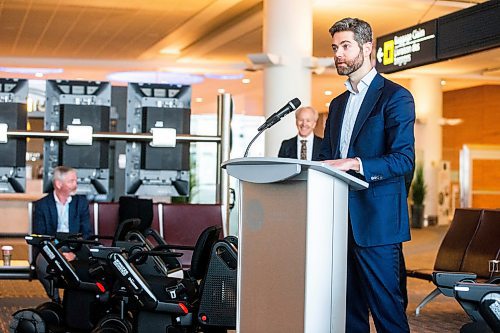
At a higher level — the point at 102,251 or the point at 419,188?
the point at 102,251

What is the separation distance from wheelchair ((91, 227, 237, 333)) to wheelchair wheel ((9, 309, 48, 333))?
0.50 m

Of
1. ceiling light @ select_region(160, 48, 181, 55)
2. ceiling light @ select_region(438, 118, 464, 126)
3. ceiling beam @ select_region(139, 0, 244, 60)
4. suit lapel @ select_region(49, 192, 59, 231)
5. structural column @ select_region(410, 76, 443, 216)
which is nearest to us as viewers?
suit lapel @ select_region(49, 192, 59, 231)

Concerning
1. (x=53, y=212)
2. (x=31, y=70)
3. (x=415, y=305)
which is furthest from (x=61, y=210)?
(x=31, y=70)

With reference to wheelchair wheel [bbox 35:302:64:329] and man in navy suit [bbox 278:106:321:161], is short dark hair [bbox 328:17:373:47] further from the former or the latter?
man in navy suit [bbox 278:106:321:161]

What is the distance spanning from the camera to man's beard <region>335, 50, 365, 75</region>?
12.5 feet

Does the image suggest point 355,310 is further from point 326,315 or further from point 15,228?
point 15,228

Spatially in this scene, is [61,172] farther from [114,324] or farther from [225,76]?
[225,76]

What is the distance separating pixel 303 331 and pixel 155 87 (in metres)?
4.56

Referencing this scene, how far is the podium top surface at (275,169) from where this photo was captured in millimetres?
3369

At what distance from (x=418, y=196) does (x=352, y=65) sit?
69.8ft

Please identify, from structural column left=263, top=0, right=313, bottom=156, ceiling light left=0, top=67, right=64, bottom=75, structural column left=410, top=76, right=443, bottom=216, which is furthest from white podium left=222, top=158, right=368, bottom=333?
structural column left=410, top=76, right=443, bottom=216

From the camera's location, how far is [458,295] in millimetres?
3439

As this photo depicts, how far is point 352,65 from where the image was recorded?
3.81 metres

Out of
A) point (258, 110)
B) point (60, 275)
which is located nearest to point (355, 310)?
point (60, 275)
